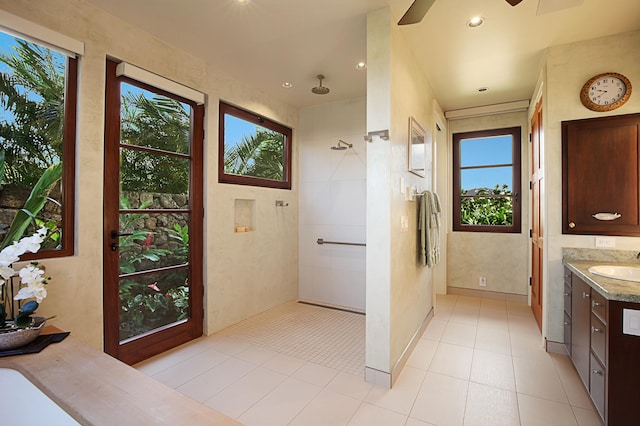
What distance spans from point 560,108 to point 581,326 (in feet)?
5.57

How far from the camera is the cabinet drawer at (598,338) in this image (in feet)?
5.52

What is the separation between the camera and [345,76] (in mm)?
3211

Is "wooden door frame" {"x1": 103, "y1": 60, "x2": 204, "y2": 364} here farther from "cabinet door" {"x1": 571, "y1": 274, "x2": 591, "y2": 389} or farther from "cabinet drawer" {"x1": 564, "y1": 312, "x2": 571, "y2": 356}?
"cabinet drawer" {"x1": 564, "y1": 312, "x2": 571, "y2": 356}

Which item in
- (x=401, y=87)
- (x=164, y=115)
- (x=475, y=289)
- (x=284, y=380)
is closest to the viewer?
(x=284, y=380)

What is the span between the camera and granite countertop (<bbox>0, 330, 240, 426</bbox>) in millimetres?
933

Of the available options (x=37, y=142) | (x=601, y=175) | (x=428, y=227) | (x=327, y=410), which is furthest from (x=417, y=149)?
(x=37, y=142)

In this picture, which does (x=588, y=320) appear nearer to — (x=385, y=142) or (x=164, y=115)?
(x=385, y=142)

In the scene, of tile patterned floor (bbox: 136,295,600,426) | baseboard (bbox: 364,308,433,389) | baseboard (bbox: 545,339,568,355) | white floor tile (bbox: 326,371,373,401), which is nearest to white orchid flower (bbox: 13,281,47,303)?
tile patterned floor (bbox: 136,295,600,426)

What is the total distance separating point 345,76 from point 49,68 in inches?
93.3

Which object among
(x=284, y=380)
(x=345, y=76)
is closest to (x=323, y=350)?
(x=284, y=380)

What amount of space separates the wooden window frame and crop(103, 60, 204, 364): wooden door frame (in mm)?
190

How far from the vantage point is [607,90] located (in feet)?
7.97

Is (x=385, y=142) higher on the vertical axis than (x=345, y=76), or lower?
lower

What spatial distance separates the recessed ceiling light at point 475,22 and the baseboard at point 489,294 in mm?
3340
